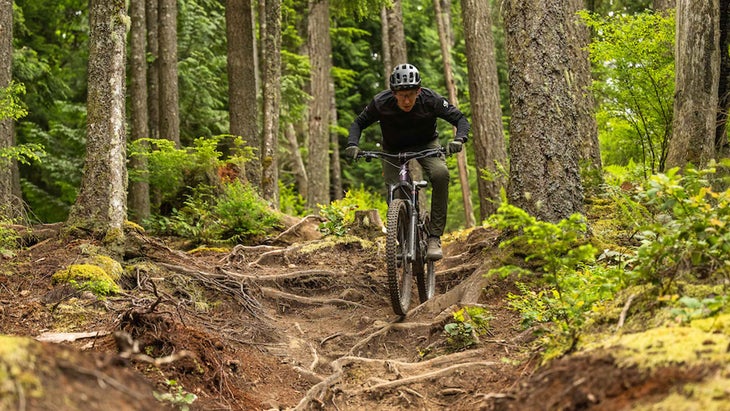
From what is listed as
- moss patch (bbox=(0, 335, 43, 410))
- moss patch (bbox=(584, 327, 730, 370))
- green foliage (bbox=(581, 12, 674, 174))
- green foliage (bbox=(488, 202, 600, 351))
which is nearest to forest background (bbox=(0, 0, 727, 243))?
green foliage (bbox=(581, 12, 674, 174))

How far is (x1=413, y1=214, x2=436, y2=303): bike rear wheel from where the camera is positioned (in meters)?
8.05

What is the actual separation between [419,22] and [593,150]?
2289cm

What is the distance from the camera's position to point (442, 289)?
29.3 feet

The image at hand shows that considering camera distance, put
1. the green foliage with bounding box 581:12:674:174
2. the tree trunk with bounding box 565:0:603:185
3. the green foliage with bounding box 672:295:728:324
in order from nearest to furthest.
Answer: the green foliage with bounding box 672:295:728:324 → the green foliage with bounding box 581:12:674:174 → the tree trunk with bounding box 565:0:603:185

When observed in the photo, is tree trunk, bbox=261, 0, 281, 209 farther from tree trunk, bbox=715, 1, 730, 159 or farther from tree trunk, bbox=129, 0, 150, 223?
tree trunk, bbox=715, 1, 730, 159

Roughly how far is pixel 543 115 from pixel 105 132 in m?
4.68

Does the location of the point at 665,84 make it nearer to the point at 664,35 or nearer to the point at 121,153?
the point at 664,35

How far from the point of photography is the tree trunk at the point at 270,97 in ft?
51.1

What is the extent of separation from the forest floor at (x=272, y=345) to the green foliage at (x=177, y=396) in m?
0.01

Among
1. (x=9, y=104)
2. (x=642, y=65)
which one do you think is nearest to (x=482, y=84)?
(x=642, y=65)

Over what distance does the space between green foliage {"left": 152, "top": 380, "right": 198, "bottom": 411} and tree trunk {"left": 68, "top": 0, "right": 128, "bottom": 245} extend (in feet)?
12.1

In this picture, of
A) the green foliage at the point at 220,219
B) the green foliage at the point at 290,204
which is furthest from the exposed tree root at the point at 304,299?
the green foliage at the point at 290,204

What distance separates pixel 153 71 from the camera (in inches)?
720

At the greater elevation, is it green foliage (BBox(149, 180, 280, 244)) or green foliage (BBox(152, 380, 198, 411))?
green foliage (BBox(149, 180, 280, 244))
